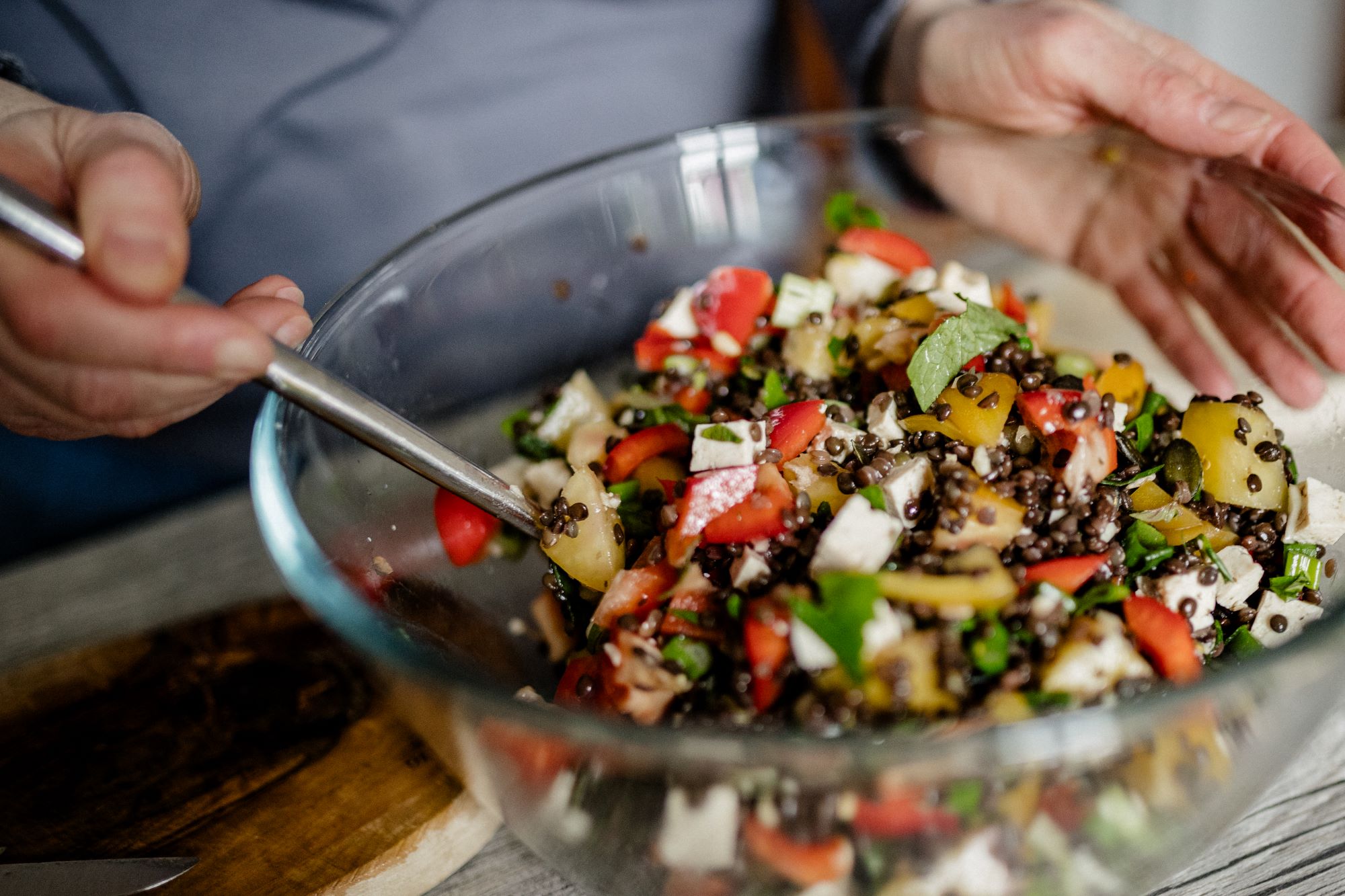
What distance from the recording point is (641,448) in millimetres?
1661

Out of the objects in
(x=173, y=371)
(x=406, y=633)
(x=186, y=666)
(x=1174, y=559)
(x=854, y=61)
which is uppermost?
(x=854, y=61)

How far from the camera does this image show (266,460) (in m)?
1.36

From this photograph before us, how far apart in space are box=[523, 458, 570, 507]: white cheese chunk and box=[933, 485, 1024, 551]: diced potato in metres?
0.70

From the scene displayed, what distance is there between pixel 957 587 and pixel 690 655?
39 centimetres

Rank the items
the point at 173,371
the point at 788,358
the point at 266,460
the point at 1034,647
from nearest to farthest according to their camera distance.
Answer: the point at 173,371, the point at 1034,647, the point at 266,460, the point at 788,358

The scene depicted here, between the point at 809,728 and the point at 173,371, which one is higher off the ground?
the point at 173,371

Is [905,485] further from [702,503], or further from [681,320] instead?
[681,320]

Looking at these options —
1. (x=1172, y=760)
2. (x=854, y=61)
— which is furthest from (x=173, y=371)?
(x=854, y=61)

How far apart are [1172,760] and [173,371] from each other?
127 centimetres

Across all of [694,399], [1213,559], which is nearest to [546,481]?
[694,399]

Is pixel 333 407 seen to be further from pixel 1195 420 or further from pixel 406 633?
pixel 1195 420

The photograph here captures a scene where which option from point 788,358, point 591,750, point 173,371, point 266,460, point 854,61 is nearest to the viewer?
point 591,750

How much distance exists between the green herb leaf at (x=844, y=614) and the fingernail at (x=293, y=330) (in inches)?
32.6

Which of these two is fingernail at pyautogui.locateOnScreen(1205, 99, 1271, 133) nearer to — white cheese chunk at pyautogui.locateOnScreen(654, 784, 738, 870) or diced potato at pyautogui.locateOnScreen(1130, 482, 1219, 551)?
diced potato at pyautogui.locateOnScreen(1130, 482, 1219, 551)
